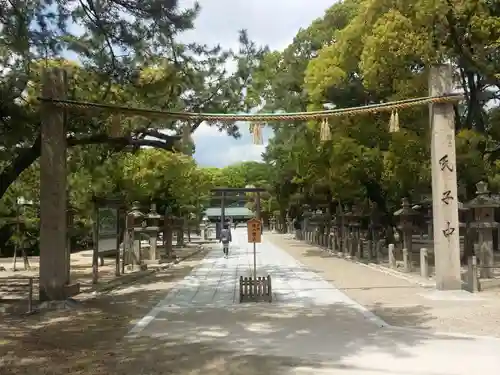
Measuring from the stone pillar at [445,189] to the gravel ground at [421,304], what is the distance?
2.02 ft

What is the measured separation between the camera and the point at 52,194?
40.6 feet

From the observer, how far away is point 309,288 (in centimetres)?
1507

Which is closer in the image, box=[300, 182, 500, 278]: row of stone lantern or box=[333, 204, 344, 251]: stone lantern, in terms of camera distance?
box=[300, 182, 500, 278]: row of stone lantern

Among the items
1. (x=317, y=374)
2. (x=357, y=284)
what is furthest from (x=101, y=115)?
(x=317, y=374)

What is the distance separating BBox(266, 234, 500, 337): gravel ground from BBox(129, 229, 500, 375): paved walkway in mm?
514

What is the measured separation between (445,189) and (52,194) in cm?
903

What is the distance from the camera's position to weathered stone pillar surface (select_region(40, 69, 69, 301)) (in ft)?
40.1

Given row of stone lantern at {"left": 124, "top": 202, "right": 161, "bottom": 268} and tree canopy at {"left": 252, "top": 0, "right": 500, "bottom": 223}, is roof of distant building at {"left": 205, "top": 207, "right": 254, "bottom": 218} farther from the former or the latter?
row of stone lantern at {"left": 124, "top": 202, "right": 161, "bottom": 268}

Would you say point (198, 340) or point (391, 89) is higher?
point (391, 89)

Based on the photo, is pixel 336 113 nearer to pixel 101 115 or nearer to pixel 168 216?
pixel 101 115

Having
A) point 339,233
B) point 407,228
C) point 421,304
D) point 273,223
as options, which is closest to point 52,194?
point 421,304

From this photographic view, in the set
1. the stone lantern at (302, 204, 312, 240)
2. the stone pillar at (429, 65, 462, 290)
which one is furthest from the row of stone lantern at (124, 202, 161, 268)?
the stone lantern at (302, 204, 312, 240)

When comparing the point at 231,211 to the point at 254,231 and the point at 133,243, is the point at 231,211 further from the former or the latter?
the point at 254,231

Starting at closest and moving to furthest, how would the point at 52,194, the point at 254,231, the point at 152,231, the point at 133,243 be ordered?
1. the point at 52,194
2. the point at 254,231
3. the point at 133,243
4. the point at 152,231
